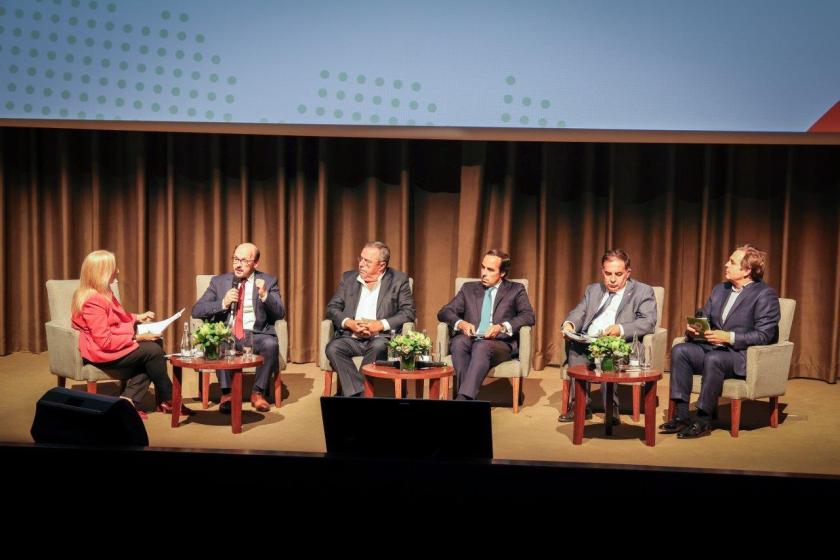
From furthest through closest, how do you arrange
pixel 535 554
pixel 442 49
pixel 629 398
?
pixel 629 398 < pixel 442 49 < pixel 535 554

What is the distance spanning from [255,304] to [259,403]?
674 mm

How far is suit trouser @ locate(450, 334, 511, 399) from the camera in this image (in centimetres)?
552

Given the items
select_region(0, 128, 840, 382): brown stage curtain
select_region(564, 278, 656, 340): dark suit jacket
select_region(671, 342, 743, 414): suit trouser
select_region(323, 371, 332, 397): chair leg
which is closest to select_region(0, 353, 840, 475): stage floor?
select_region(323, 371, 332, 397): chair leg

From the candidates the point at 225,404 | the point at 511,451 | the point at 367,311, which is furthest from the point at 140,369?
the point at 511,451

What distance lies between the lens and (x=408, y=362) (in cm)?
518

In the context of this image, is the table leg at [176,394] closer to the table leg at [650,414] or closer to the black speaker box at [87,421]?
the table leg at [650,414]

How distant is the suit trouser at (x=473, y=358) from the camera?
18.1 ft

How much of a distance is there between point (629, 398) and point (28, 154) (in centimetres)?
525

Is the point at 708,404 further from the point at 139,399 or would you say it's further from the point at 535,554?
the point at 535,554

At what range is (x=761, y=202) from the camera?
7039mm

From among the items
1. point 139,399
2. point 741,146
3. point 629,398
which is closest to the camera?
point 139,399

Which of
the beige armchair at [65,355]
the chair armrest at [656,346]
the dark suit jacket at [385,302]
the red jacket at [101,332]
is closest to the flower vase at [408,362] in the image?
the dark suit jacket at [385,302]

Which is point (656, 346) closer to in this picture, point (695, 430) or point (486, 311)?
point (695, 430)

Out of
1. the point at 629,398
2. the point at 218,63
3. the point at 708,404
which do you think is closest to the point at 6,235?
the point at 218,63
